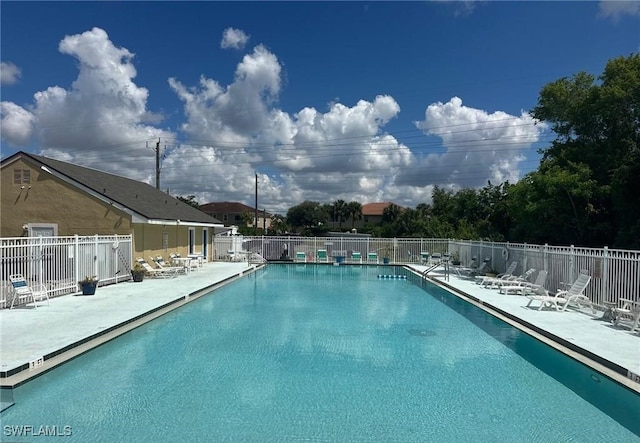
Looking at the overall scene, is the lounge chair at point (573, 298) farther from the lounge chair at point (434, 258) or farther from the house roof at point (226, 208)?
the house roof at point (226, 208)

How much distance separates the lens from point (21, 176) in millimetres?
16875

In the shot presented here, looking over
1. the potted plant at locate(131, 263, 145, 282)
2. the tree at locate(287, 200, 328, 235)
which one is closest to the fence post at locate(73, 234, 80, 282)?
the potted plant at locate(131, 263, 145, 282)

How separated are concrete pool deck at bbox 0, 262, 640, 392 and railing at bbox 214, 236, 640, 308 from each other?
100cm

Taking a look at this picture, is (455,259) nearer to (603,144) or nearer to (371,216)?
(603,144)

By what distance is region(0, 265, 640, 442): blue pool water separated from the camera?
492 centimetres

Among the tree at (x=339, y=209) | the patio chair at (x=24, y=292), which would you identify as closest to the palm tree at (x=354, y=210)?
the tree at (x=339, y=209)

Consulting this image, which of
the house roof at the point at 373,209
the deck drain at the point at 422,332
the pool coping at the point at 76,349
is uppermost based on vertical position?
the house roof at the point at 373,209

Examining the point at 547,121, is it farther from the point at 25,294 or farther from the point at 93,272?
the point at 25,294

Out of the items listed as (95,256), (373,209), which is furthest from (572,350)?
(373,209)

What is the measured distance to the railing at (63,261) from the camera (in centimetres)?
1065

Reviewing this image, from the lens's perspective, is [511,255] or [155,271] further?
[155,271]

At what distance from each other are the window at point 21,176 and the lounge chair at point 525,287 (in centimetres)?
1830

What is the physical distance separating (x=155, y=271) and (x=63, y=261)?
4993 millimetres

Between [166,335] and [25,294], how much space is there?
418cm
